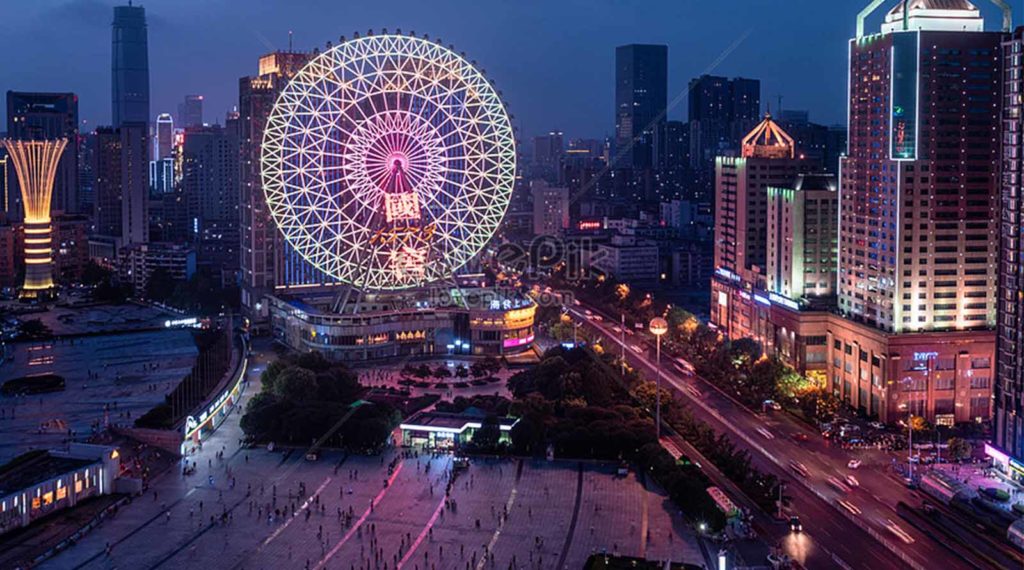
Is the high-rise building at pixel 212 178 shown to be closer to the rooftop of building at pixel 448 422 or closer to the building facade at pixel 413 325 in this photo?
the building facade at pixel 413 325

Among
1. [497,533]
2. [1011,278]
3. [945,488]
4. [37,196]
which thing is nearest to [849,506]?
[945,488]

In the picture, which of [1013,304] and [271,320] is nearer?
[1013,304]

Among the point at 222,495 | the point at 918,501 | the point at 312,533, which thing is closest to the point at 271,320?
the point at 222,495

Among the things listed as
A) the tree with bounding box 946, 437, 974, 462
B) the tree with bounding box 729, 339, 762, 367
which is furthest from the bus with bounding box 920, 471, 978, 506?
the tree with bounding box 729, 339, 762, 367

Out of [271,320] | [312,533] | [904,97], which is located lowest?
[312,533]

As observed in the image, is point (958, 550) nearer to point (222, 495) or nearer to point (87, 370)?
point (222, 495)

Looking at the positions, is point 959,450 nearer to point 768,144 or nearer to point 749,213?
point 749,213
